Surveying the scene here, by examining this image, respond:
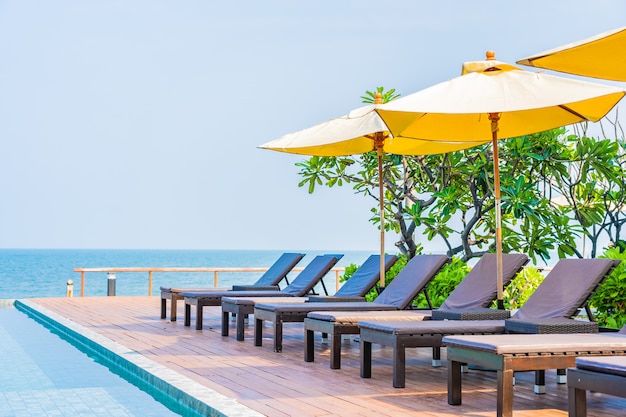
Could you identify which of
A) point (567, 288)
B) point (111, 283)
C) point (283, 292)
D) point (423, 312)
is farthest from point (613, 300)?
point (111, 283)

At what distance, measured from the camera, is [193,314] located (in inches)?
474

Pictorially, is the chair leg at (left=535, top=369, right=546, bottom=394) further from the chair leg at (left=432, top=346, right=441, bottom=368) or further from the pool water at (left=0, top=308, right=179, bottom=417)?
the pool water at (left=0, top=308, right=179, bottom=417)

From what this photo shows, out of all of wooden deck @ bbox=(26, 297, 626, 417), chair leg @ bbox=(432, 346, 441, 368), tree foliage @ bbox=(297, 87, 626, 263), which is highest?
tree foliage @ bbox=(297, 87, 626, 263)

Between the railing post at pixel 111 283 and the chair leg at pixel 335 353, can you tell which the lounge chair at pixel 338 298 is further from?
the railing post at pixel 111 283

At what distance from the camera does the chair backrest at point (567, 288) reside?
6211 millimetres

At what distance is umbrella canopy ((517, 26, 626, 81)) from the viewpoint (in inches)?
189

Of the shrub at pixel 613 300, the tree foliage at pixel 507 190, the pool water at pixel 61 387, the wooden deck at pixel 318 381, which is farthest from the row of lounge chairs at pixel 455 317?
the tree foliage at pixel 507 190

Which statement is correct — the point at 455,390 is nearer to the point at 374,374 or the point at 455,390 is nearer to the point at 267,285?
the point at 374,374

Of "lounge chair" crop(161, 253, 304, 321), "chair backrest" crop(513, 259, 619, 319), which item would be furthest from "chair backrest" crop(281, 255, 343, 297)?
"chair backrest" crop(513, 259, 619, 319)

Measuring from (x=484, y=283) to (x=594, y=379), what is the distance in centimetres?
326

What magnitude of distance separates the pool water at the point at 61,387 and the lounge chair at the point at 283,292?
4.77ft

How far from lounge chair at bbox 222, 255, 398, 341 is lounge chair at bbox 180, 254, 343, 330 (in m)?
0.40

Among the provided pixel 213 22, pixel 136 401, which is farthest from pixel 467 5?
pixel 136 401

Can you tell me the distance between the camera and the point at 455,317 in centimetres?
665
